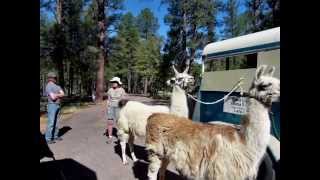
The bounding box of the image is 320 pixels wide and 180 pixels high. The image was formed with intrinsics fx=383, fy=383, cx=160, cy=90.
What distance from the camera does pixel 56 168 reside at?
7477 millimetres

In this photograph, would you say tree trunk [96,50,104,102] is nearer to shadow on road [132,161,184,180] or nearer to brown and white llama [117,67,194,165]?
brown and white llama [117,67,194,165]

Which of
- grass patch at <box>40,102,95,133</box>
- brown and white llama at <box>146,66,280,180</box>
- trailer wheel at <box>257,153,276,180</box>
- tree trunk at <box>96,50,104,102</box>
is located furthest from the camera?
tree trunk at <box>96,50,104,102</box>

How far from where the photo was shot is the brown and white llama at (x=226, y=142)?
13.2ft

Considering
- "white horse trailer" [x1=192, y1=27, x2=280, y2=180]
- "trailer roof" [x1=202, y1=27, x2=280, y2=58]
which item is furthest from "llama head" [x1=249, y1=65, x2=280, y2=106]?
"trailer roof" [x1=202, y1=27, x2=280, y2=58]

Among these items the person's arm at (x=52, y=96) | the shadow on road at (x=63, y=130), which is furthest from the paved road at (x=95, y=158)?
the person's arm at (x=52, y=96)

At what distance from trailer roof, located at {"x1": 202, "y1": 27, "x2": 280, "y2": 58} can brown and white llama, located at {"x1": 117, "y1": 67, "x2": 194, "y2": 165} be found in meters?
0.67

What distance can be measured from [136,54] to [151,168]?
60764 millimetres

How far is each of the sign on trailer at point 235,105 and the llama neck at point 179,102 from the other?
0.93 m

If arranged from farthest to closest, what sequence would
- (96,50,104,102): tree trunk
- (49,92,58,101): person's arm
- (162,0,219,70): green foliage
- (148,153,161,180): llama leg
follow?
(162,0,219,70): green foliage → (96,50,104,102): tree trunk → (49,92,58,101): person's arm → (148,153,161,180): llama leg

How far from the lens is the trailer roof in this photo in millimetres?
5285
